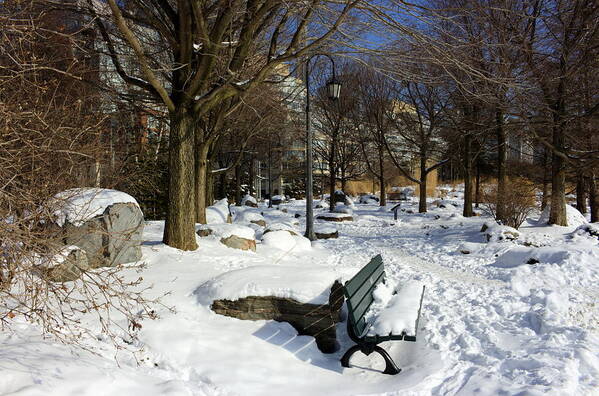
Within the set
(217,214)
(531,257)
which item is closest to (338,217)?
(217,214)

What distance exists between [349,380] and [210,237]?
5.82 metres

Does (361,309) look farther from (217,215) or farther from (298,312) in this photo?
(217,215)

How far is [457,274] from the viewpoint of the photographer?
8172mm

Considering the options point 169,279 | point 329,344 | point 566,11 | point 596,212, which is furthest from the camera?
point 596,212

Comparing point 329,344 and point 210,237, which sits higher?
point 210,237

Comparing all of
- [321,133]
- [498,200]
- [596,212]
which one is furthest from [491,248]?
[321,133]

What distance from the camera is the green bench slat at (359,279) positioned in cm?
402

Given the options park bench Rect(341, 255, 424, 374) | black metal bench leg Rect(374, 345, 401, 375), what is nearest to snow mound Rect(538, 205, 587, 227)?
park bench Rect(341, 255, 424, 374)

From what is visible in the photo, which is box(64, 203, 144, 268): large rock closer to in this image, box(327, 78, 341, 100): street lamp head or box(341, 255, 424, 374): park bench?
box(341, 255, 424, 374): park bench

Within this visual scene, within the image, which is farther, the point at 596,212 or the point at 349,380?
the point at 596,212

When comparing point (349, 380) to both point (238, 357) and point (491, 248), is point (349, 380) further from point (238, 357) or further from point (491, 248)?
point (491, 248)

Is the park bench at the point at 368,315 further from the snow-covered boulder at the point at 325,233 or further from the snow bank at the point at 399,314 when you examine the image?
the snow-covered boulder at the point at 325,233

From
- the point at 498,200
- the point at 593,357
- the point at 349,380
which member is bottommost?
the point at 349,380

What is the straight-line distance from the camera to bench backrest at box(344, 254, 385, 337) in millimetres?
3938
